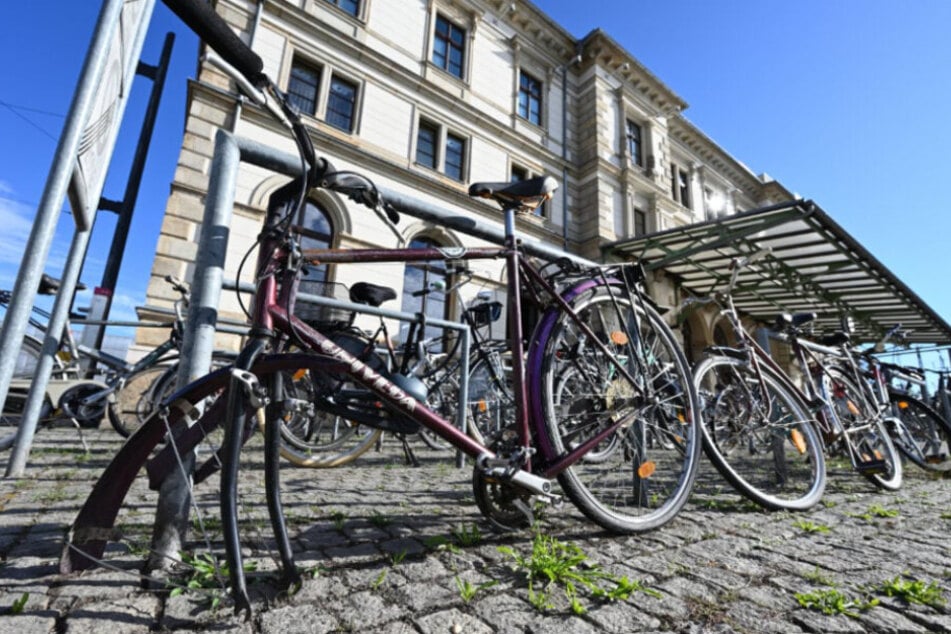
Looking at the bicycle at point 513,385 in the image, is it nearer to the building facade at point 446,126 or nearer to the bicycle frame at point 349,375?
the bicycle frame at point 349,375

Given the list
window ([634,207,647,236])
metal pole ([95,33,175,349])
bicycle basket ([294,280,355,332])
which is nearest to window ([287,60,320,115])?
metal pole ([95,33,175,349])

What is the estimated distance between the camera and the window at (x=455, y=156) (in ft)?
36.0

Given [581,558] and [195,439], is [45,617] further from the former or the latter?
[581,558]

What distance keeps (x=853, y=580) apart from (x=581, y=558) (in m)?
0.79

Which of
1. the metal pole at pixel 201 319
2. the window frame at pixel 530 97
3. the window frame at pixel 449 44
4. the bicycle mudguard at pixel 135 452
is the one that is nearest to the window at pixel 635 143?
the window frame at pixel 530 97

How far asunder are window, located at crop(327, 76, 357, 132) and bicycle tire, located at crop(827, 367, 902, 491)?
941cm

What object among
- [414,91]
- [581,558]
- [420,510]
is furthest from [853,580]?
[414,91]

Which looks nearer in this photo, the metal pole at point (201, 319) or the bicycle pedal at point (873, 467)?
the metal pole at point (201, 319)

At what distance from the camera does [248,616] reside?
0.92 meters

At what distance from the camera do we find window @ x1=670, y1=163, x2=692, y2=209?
52.5 feet

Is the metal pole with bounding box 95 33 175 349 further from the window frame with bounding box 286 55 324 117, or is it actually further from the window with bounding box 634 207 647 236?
the window with bounding box 634 207 647 236

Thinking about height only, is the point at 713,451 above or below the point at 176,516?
above

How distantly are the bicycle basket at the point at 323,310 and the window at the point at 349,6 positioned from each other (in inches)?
388

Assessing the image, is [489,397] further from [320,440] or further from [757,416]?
[757,416]
